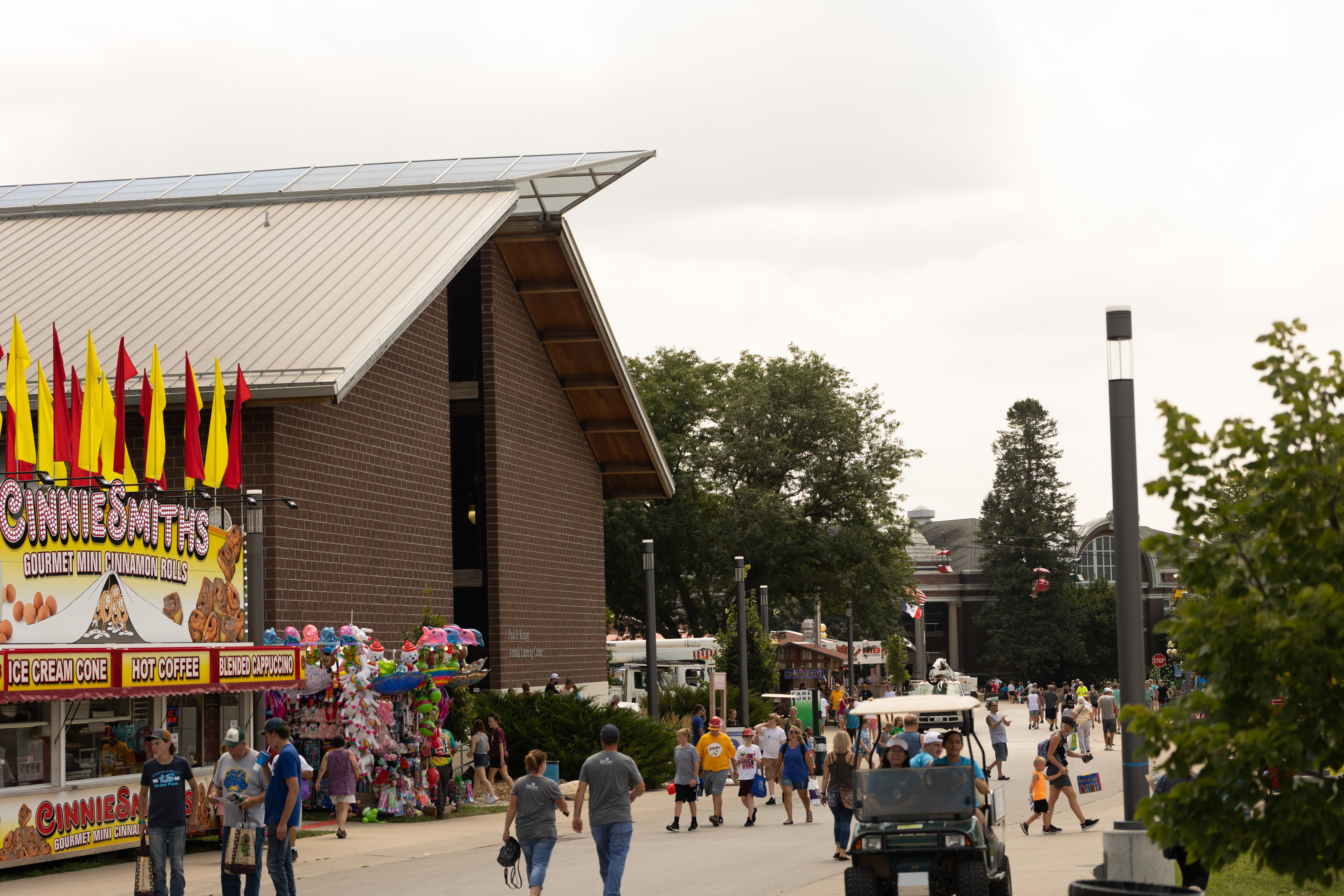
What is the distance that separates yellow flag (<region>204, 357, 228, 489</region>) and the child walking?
7625 mm

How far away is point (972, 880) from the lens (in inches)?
460

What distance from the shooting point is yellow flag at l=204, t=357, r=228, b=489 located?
20938 millimetres

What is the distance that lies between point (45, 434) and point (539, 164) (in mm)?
16336

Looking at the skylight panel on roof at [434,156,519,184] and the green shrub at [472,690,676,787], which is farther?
the skylight panel on roof at [434,156,519,184]

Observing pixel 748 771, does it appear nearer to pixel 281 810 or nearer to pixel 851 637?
pixel 281 810

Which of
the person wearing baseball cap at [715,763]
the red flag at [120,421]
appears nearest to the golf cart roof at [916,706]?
the person wearing baseball cap at [715,763]

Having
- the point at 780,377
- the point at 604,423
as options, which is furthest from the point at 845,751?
the point at 780,377

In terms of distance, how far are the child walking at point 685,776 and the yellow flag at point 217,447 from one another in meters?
7.62

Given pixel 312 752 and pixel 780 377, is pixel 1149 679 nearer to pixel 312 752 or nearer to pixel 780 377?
pixel 780 377

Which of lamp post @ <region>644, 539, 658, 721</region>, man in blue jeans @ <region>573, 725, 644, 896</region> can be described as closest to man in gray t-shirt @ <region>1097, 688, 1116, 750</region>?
lamp post @ <region>644, 539, 658, 721</region>

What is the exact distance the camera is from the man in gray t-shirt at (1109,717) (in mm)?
39375

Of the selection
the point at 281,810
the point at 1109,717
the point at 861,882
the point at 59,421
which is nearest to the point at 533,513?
the point at 59,421

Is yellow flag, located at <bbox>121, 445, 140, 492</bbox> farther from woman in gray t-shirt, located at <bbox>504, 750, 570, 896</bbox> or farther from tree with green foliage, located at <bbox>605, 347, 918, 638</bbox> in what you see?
tree with green foliage, located at <bbox>605, 347, 918, 638</bbox>

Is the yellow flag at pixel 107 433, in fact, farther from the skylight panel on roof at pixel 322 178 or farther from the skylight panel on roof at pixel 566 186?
the skylight panel on roof at pixel 322 178
